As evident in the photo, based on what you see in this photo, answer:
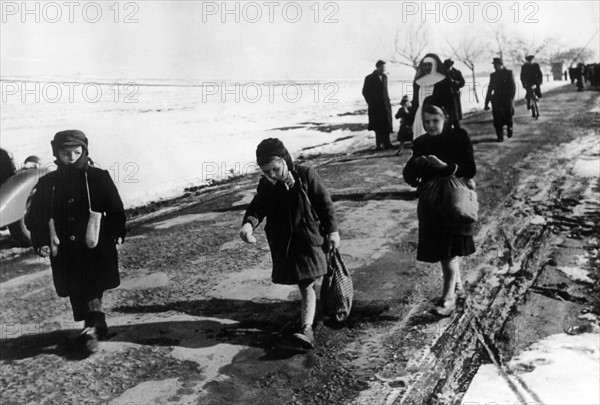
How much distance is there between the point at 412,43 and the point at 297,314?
3287 mm

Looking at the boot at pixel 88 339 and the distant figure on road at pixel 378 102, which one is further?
the distant figure on road at pixel 378 102

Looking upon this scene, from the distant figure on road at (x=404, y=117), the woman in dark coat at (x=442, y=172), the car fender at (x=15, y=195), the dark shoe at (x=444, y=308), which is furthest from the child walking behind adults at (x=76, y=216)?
the distant figure on road at (x=404, y=117)

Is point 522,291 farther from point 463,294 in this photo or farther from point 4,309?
point 4,309

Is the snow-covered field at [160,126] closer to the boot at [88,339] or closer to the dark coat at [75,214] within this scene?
the dark coat at [75,214]

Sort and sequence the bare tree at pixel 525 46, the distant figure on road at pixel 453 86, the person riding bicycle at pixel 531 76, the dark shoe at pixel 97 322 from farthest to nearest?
the person riding bicycle at pixel 531 76, the bare tree at pixel 525 46, the distant figure on road at pixel 453 86, the dark shoe at pixel 97 322

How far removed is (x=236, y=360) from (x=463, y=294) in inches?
65.7

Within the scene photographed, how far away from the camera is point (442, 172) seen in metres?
3.60

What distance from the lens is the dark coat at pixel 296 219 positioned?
11.0 feet

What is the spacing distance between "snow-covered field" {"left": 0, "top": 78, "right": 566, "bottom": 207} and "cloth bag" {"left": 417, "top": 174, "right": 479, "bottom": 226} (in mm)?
1868

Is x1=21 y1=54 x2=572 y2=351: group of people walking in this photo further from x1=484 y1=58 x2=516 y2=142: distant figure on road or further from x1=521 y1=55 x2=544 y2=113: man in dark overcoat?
x1=521 y1=55 x2=544 y2=113: man in dark overcoat

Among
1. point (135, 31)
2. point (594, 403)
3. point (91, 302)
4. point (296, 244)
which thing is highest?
point (135, 31)

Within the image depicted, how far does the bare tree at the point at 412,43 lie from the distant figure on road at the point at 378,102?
2.38 m

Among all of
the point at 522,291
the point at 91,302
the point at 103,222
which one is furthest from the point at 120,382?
the point at 522,291

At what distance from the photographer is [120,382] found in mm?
3150
